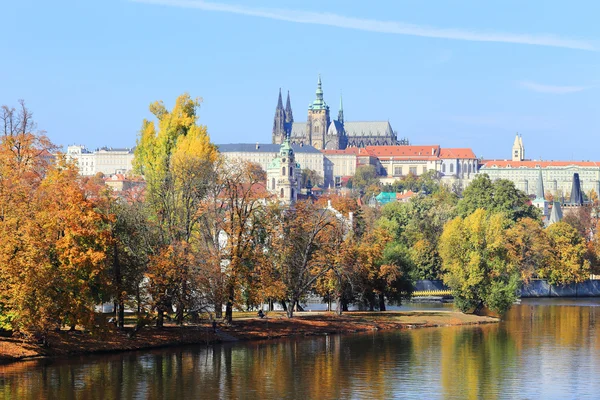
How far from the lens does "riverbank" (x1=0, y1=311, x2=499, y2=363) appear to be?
52156mm

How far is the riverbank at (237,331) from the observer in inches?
2053

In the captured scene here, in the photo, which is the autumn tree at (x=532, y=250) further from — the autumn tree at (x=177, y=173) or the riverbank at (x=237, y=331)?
the autumn tree at (x=177, y=173)

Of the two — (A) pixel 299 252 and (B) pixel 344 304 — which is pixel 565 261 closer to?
(B) pixel 344 304

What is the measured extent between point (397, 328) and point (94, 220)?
920 inches

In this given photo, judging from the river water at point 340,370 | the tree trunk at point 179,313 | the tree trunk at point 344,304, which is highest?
the tree trunk at point 344,304

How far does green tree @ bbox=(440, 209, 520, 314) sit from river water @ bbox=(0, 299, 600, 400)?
1154 centimetres

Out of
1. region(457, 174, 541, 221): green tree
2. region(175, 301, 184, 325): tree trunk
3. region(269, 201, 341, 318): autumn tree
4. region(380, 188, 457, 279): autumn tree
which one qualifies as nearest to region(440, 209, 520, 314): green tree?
region(269, 201, 341, 318): autumn tree

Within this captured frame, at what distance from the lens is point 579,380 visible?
47219 millimetres

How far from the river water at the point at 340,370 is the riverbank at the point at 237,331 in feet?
4.18

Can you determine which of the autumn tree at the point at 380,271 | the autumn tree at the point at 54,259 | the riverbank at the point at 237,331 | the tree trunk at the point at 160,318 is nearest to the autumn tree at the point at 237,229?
the riverbank at the point at 237,331

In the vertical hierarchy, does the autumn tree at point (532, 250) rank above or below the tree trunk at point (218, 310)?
above

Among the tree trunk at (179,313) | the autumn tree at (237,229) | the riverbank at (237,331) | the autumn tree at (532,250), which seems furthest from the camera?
the autumn tree at (532,250)

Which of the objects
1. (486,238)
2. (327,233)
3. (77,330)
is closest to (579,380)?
(77,330)

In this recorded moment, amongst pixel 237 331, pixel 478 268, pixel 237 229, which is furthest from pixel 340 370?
pixel 478 268
